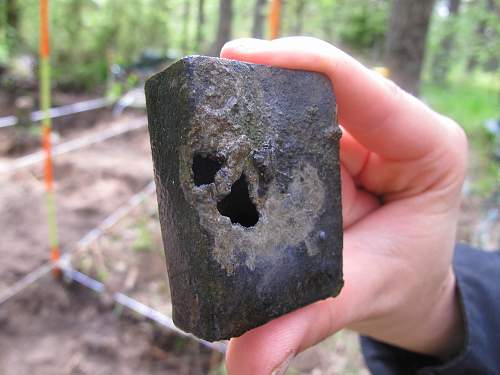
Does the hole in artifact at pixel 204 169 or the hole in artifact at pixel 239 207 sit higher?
the hole in artifact at pixel 204 169

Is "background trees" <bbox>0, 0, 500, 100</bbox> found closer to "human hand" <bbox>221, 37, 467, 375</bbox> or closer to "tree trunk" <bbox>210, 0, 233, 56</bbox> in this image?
"tree trunk" <bbox>210, 0, 233, 56</bbox>

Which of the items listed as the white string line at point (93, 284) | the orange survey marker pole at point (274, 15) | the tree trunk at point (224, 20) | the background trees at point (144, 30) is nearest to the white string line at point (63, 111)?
the background trees at point (144, 30)

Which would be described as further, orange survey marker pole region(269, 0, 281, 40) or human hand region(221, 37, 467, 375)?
orange survey marker pole region(269, 0, 281, 40)

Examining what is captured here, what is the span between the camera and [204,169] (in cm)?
103

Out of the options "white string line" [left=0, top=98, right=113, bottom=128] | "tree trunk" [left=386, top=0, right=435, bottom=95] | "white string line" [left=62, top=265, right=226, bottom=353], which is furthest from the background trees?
"white string line" [left=62, top=265, right=226, bottom=353]

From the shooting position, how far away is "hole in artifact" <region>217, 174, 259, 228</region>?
1.10 m

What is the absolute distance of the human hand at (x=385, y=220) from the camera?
1.13 m

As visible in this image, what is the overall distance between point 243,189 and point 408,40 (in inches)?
113

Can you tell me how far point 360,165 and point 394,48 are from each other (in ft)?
7.40

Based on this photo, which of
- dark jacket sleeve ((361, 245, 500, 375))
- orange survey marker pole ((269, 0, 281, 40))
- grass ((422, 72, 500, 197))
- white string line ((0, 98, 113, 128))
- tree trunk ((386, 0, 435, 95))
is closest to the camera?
dark jacket sleeve ((361, 245, 500, 375))

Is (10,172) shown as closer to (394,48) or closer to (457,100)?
(394,48)

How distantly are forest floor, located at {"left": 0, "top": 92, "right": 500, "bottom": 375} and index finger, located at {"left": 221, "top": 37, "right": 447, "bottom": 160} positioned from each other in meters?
1.66

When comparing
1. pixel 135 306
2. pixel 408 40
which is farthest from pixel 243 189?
pixel 408 40

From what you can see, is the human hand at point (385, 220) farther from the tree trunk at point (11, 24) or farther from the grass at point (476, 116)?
the tree trunk at point (11, 24)
